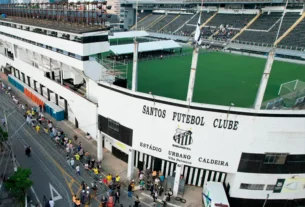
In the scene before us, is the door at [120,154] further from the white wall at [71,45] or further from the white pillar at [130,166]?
the white wall at [71,45]

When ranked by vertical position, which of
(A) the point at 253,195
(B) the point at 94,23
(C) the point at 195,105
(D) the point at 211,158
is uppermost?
(B) the point at 94,23

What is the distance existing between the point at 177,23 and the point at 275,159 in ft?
209

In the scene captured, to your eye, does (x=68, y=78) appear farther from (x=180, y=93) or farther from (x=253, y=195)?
(x=253, y=195)

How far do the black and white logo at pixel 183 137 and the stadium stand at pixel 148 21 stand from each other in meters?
68.6

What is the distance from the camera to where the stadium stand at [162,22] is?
3000 inches

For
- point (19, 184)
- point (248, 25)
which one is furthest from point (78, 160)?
point (248, 25)

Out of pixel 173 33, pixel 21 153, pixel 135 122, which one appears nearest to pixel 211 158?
pixel 135 122

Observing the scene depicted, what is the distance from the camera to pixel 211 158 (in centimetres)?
1691

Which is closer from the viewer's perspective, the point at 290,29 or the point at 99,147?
the point at 99,147

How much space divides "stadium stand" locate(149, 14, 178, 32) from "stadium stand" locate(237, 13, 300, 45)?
92.2ft

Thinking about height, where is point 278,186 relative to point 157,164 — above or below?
above

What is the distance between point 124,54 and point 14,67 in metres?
20.9

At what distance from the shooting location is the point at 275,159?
16406 mm

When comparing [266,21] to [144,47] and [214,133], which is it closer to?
[144,47]
